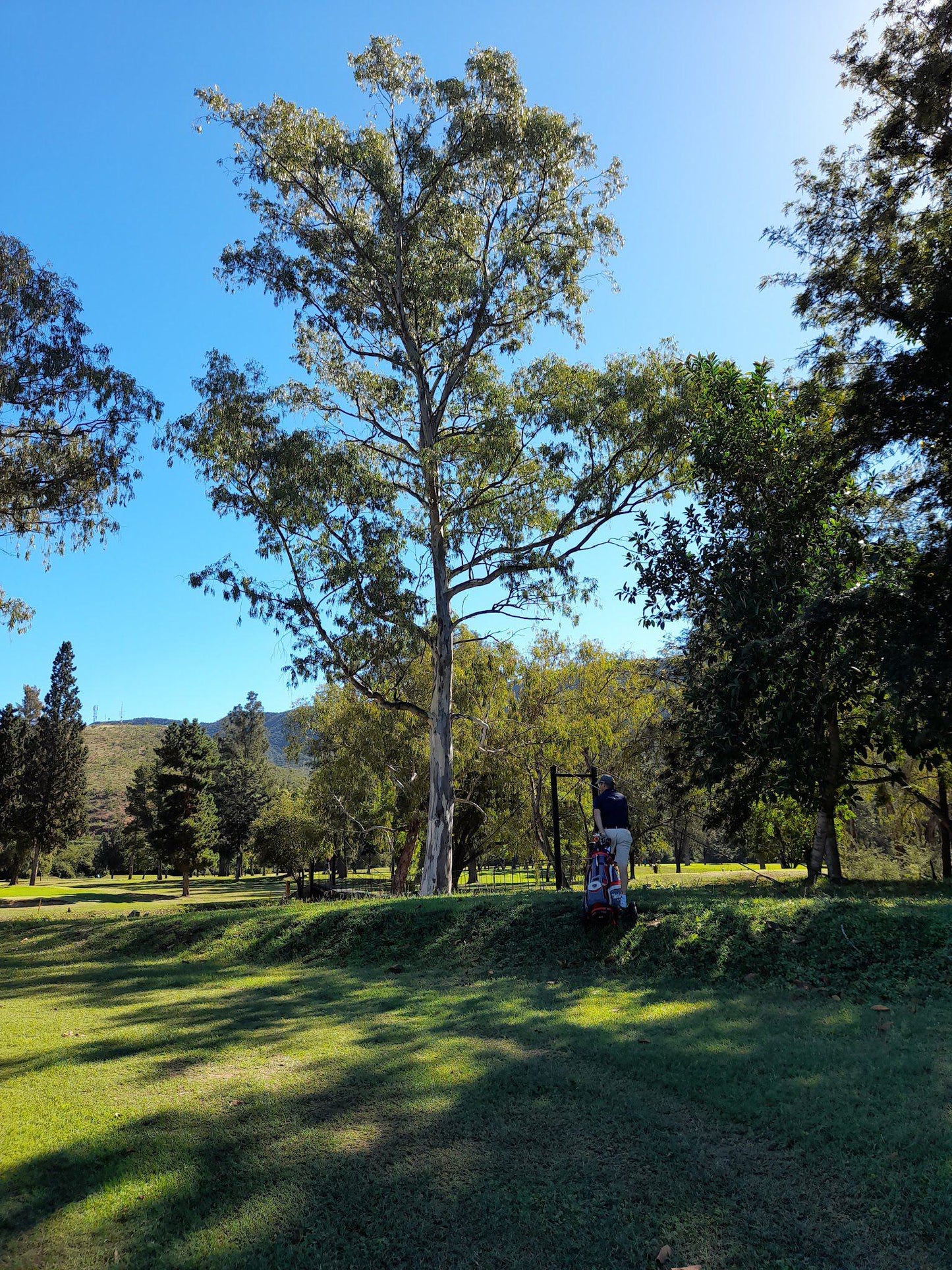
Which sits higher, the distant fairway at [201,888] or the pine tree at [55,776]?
the pine tree at [55,776]

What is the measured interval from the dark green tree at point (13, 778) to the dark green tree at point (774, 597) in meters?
49.3

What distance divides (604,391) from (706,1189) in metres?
16.7

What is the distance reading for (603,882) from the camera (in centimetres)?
824

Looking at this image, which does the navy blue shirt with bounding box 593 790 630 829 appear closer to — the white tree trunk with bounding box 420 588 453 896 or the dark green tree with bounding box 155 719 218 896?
the white tree trunk with bounding box 420 588 453 896

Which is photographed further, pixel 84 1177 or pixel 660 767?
pixel 660 767

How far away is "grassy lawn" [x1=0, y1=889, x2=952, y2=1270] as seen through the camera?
315cm

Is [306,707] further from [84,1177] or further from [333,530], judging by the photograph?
[84,1177]

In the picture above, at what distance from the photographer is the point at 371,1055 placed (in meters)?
5.45

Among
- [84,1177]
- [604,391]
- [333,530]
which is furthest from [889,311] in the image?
[84,1177]

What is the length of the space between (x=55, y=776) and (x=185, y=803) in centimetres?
1083

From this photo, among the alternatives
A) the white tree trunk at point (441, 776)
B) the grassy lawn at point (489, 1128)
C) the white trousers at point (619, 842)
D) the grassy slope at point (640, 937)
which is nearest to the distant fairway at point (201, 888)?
the white tree trunk at point (441, 776)

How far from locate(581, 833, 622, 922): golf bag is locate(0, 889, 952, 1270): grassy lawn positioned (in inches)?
32.5

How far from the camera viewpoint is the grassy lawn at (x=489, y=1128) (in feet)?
10.3

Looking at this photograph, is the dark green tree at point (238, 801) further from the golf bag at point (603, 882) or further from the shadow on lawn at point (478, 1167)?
the shadow on lawn at point (478, 1167)
